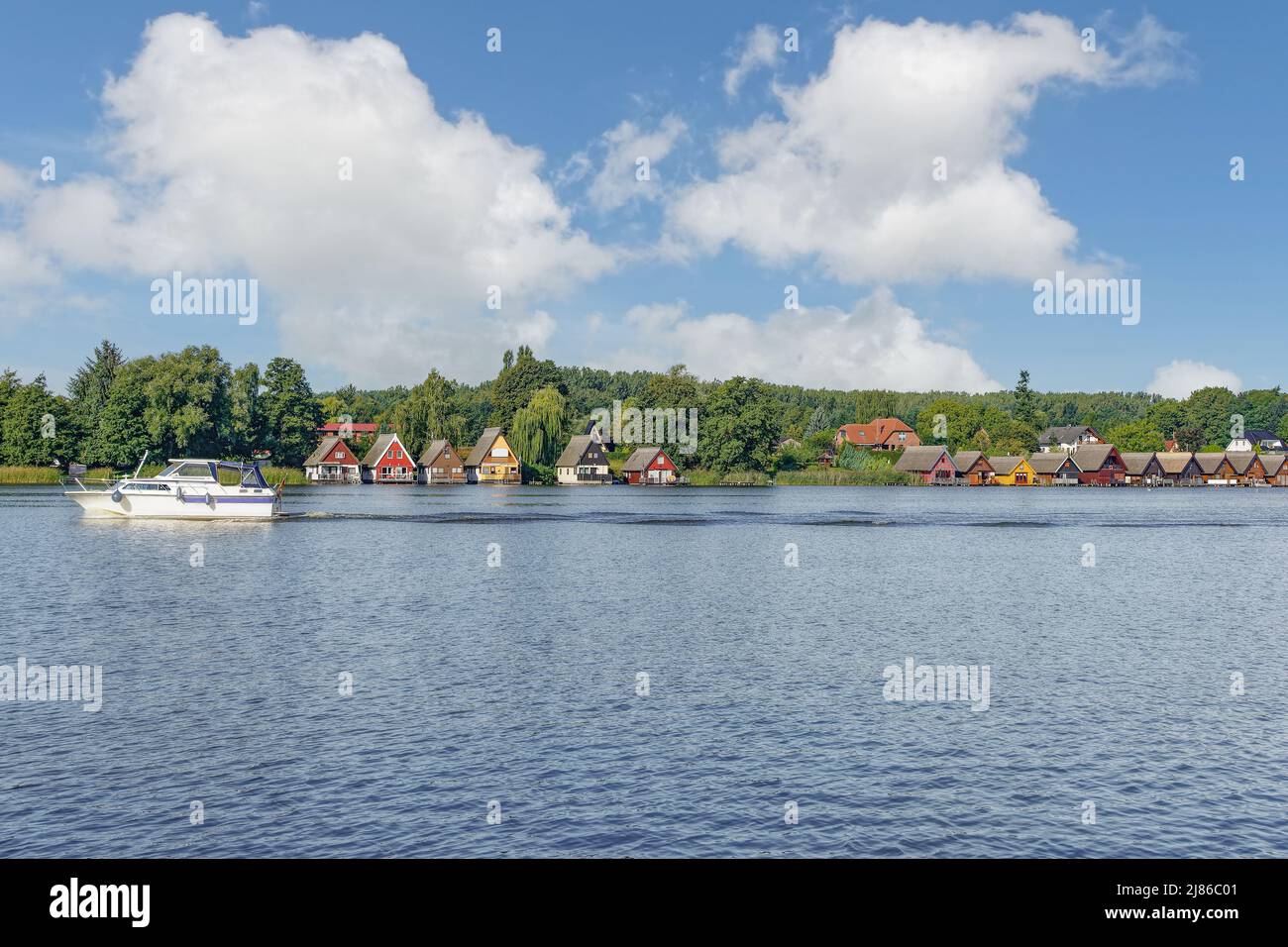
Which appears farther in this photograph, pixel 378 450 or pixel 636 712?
pixel 378 450

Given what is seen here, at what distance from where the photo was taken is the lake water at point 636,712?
14.9 m

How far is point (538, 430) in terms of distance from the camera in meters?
171

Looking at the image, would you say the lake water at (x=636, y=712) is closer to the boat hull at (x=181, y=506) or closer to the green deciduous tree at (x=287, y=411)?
the boat hull at (x=181, y=506)

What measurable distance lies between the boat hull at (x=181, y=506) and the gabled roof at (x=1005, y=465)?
15219cm

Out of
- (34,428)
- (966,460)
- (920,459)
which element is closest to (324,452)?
(34,428)

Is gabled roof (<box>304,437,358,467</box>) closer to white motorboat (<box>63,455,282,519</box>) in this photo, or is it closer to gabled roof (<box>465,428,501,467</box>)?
gabled roof (<box>465,428,501,467</box>)

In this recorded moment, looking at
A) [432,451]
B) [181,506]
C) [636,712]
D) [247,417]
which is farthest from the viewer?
[432,451]

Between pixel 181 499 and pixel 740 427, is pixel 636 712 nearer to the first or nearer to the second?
pixel 181 499

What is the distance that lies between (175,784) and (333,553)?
129 feet

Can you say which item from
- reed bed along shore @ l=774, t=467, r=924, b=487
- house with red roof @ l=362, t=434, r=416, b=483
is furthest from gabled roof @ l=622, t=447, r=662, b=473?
house with red roof @ l=362, t=434, r=416, b=483

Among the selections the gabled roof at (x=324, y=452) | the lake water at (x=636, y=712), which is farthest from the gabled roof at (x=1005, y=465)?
the lake water at (x=636, y=712)

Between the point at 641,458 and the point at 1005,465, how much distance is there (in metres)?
75.0

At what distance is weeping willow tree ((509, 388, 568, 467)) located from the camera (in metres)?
171

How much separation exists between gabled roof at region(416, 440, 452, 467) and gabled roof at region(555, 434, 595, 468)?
20.7 meters
